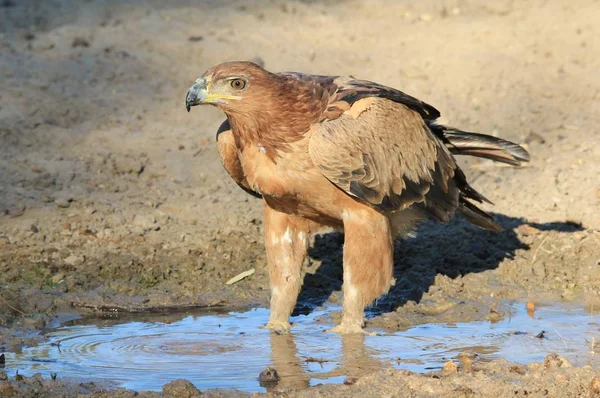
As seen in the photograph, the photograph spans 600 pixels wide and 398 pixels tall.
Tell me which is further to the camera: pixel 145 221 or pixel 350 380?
pixel 145 221

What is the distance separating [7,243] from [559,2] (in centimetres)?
875

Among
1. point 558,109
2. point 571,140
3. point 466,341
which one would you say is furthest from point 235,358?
point 558,109

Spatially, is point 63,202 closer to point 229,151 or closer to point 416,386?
point 229,151

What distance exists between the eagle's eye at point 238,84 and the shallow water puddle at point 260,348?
165cm

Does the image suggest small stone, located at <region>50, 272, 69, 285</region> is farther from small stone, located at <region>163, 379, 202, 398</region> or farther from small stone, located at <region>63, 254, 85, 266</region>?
small stone, located at <region>163, 379, 202, 398</region>

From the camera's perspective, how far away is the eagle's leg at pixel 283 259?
24.8ft

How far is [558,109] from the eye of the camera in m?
11.5

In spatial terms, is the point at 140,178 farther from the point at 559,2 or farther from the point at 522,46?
the point at 559,2

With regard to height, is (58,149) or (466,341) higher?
(58,149)

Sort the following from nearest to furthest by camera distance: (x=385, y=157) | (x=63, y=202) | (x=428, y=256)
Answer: (x=385, y=157), (x=428, y=256), (x=63, y=202)

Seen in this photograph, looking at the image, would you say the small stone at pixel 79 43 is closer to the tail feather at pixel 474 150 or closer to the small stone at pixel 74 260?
the small stone at pixel 74 260

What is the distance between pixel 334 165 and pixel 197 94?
38.0 inches

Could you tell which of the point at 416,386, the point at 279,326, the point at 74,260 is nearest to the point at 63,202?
the point at 74,260

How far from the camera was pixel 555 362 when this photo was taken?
6086 mm
